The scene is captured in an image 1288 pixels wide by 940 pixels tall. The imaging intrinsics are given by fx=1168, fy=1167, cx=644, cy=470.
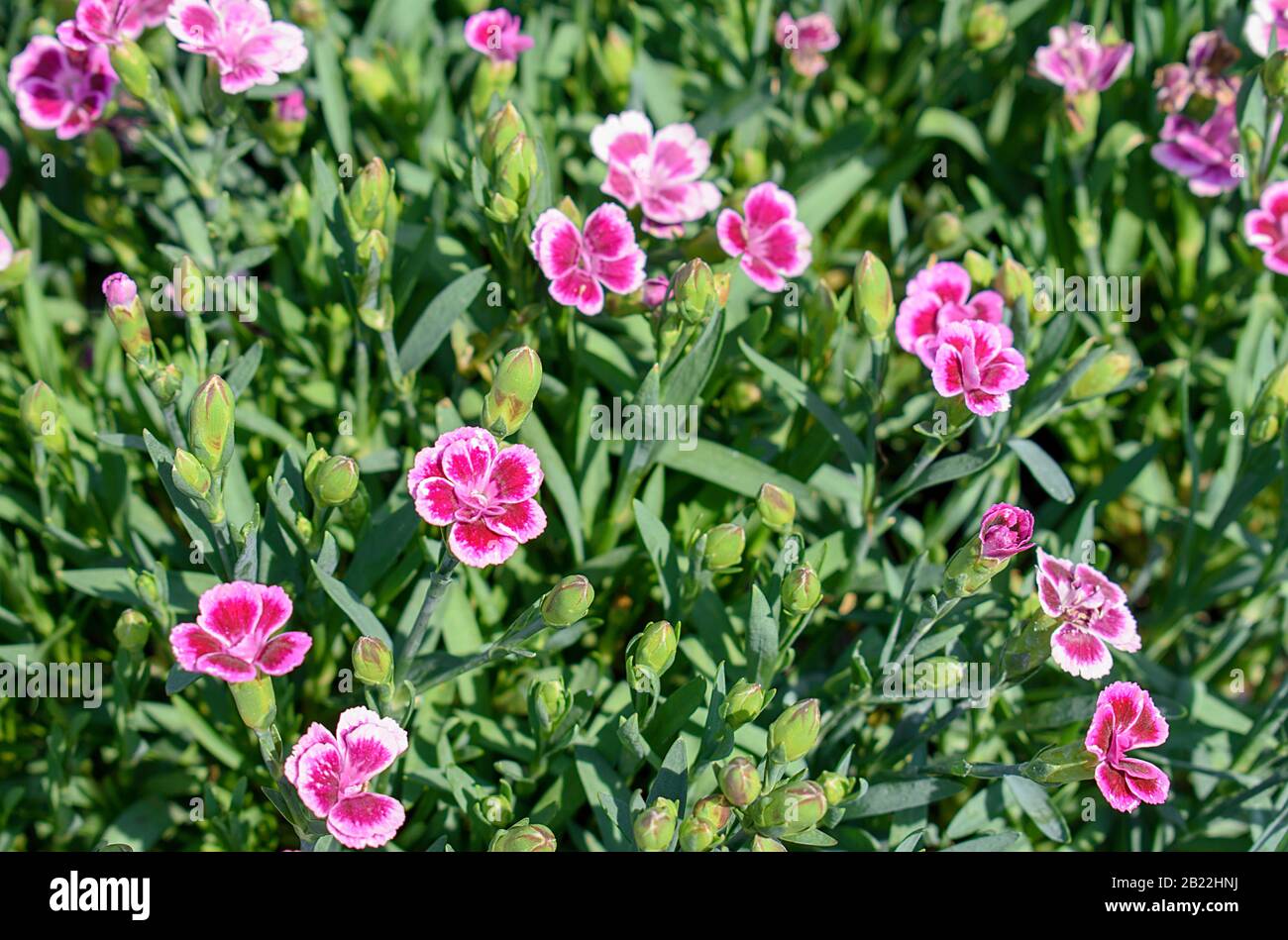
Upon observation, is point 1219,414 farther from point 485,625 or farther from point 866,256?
point 485,625

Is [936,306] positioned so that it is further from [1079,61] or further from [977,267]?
[1079,61]

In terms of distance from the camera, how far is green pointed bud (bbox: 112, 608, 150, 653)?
1899 millimetres

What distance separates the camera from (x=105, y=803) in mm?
2164

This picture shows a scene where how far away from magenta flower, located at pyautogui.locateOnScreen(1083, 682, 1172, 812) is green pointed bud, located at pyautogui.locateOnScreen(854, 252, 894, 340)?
2.35 ft

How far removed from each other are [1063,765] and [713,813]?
0.51 m

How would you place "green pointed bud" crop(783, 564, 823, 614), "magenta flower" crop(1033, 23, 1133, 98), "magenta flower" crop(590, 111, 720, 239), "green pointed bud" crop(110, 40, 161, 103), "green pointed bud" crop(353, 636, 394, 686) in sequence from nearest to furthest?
"green pointed bud" crop(353, 636, 394, 686), "green pointed bud" crop(783, 564, 823, 614), "green pointed bud" crop(110, 40, 161, 103), "magenta flower" crop(590, 111, 720, 239), "magenta flower" crop(1033, 23, 1133, 98)

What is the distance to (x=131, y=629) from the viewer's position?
1.91m

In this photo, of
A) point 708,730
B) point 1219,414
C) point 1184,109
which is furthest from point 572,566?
point 1184,109

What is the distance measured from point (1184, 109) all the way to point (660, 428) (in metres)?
1.59

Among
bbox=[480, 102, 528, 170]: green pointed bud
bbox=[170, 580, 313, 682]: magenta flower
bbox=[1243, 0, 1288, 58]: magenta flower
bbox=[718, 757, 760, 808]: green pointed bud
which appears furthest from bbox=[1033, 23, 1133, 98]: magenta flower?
bbox=[170, 580, 313, 682]: magenta flower

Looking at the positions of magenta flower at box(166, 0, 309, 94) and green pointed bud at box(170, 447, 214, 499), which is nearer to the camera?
green pointed bud at box(170, 447, 214, 499)

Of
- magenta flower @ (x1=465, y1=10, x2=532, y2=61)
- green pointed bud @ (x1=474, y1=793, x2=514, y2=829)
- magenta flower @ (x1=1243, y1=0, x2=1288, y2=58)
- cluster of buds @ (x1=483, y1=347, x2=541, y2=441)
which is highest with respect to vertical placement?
magenta flower @ (x1=1243, y1=0, x2=1288, y2=58)

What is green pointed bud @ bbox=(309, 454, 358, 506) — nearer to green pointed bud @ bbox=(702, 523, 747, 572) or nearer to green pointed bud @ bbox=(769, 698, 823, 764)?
green pointed bud @ bbox=(702, 523, 747, 572)

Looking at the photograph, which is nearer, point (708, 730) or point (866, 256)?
point (708, 730)
